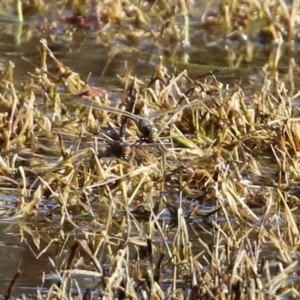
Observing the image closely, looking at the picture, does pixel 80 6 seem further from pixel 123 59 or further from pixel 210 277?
pixel 210 277

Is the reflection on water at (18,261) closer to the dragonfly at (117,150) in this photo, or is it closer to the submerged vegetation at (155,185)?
the submerged vegetation at (155,185)

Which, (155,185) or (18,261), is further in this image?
(155,185)

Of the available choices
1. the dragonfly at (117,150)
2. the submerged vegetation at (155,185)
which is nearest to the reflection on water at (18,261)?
the submerged vegetation at (155,185)

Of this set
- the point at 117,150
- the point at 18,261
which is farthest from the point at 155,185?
the point at 18,261

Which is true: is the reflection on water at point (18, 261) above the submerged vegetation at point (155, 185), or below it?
below

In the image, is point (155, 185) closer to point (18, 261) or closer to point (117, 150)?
point (117, 150)

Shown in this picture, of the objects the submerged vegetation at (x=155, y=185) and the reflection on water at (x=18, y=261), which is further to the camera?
the reflection on water at (x=18, y=261)

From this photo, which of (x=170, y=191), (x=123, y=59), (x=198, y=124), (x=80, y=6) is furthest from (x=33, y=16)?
(x=170, y=191)

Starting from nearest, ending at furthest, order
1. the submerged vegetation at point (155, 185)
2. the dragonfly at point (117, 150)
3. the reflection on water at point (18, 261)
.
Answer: the submerged vegetation at point (155, 185) → the reflection on water at point (18, 261) → the dragonfly at point (117, 150)

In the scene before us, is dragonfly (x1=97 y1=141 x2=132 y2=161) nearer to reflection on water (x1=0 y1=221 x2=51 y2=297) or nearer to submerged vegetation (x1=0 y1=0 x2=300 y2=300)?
submerged vegetation (x1=0 y1=0 x2=300 y2=300)
